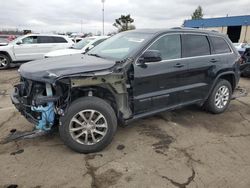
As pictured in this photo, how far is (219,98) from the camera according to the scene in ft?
18.4

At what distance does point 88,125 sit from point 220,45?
344cm

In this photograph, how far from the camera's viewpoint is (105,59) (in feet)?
13.8

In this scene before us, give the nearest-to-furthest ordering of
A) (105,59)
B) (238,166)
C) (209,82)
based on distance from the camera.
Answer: (238,166) < (105,59) < (209,82)

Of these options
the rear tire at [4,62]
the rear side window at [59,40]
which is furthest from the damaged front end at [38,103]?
the rear side window at [59,40]

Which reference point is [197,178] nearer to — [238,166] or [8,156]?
[238,166]

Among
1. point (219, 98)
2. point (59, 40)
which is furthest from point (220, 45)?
point (59, 40)

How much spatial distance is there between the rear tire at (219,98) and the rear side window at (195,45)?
82cm

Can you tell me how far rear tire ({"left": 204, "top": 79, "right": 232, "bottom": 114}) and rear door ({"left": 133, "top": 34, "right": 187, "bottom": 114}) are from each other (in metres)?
1.07

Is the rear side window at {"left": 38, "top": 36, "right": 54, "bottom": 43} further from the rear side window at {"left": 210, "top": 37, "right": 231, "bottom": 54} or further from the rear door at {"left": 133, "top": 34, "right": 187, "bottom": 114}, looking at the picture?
the rear door at {"left": 133, "top": 34, "right": 187, "bottom": 114}

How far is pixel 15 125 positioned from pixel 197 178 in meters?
3.36

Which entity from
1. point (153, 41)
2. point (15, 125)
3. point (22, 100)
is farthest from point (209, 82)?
point (15, 125)

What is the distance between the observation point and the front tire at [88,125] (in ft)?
11.7

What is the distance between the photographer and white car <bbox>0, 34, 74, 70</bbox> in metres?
12.5

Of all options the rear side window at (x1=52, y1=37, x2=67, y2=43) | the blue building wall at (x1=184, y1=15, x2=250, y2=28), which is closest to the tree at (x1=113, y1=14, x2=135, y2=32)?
the blue building wall at (x1=184, y1=15, x2=250, y2=28)
